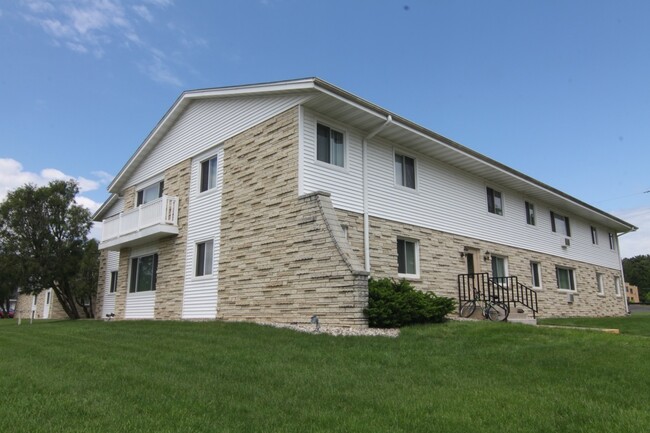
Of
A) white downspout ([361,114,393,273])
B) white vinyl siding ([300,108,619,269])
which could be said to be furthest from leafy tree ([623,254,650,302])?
white downspout ([361,114,393,273])

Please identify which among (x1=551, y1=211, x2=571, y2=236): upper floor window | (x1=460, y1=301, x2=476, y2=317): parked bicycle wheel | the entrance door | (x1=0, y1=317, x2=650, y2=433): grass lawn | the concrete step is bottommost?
(x1=0, y1=317, x2=650, y2=433): grass lawn

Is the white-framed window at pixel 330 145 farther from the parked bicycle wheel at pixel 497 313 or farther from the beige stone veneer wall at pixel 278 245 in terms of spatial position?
the parked bicycle wheel at pixel 497 313

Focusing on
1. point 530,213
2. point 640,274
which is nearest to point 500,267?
point 530,213

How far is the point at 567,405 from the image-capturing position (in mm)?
4645

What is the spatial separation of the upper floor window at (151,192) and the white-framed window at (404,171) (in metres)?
8.57

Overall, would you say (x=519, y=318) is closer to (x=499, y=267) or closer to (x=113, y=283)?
(x=499, y=267)

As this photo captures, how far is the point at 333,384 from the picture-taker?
5645 millimetres

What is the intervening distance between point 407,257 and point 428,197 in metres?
2.17

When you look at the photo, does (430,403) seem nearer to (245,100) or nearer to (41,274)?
(245,100)

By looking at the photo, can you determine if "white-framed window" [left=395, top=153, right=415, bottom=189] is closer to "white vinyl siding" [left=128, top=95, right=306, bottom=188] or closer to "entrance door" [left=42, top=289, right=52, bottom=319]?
"white vinyl siding" [left=128, top=95, right=306, bottom=188]

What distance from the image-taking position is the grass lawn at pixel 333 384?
13.8ft

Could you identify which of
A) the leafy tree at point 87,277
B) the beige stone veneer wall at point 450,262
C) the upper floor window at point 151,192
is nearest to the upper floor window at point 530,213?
the beige stone veneer wall at point 450,262

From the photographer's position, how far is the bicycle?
1293cm

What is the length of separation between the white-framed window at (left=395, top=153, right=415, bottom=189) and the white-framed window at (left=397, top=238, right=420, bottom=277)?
1.69 meters
